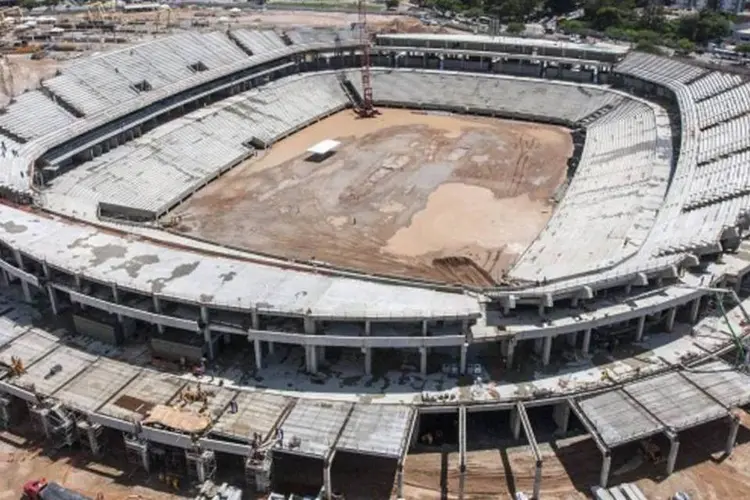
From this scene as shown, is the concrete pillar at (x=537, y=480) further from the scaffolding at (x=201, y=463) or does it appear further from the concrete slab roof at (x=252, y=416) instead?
the scaffolding at (x=201, y=463)

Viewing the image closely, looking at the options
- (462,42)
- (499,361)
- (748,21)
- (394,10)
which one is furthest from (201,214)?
(748,21)

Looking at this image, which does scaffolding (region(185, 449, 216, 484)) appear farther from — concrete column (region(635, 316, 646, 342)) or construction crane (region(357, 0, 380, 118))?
construction crane (region(357, 0, 380, 118))

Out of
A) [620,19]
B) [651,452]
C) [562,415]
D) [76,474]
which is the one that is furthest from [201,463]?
[620,19]

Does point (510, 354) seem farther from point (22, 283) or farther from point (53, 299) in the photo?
point (22, 283)

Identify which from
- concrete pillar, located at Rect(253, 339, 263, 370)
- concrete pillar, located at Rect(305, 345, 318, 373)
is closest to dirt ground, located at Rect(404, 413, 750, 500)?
concrete pillar, located at Rect(305, 345, 318, 373)

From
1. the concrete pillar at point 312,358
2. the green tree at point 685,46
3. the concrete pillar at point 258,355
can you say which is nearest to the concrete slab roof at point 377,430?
the concrete pillar at point 312,358

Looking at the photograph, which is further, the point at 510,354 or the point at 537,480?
the point at 510,354

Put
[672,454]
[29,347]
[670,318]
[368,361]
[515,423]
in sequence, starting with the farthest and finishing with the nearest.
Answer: [670,318] → [29,347] → [368,361] → [515,423] → [672,454]

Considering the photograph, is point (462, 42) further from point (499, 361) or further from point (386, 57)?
point (499, 361)
